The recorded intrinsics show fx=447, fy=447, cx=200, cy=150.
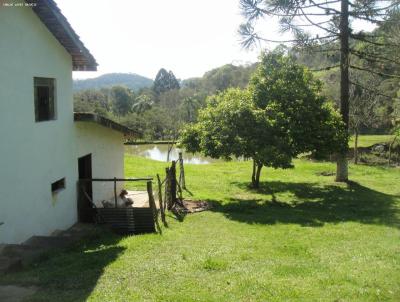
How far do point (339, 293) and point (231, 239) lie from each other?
14.8ft

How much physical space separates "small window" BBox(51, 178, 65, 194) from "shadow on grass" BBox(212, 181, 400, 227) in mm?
5119

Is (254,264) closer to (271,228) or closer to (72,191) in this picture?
(271,228)

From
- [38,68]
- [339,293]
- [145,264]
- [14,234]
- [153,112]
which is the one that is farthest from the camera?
[153,112]

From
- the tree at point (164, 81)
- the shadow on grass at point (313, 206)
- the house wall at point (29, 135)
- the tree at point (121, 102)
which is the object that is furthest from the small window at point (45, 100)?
the tree at point (164, 81)

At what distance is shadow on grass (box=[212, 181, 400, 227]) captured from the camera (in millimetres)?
13234

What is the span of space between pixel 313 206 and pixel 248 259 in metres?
7.83

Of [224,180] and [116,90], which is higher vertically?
[116,90]

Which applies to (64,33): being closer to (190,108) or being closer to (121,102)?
(190,108)

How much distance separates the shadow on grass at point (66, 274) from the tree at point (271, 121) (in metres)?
7.63

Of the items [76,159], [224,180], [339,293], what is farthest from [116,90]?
[339,293]

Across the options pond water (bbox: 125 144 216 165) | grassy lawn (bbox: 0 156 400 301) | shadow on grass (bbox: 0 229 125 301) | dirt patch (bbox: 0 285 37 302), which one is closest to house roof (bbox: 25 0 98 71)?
grassy lawn (bbox: 0 156 400 301)

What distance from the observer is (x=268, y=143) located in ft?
52.4

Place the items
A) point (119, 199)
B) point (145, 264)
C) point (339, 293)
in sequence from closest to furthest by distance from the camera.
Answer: point (339, 293) → point (145, 264) → point (119, 199)

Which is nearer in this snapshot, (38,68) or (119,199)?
(38,68)
